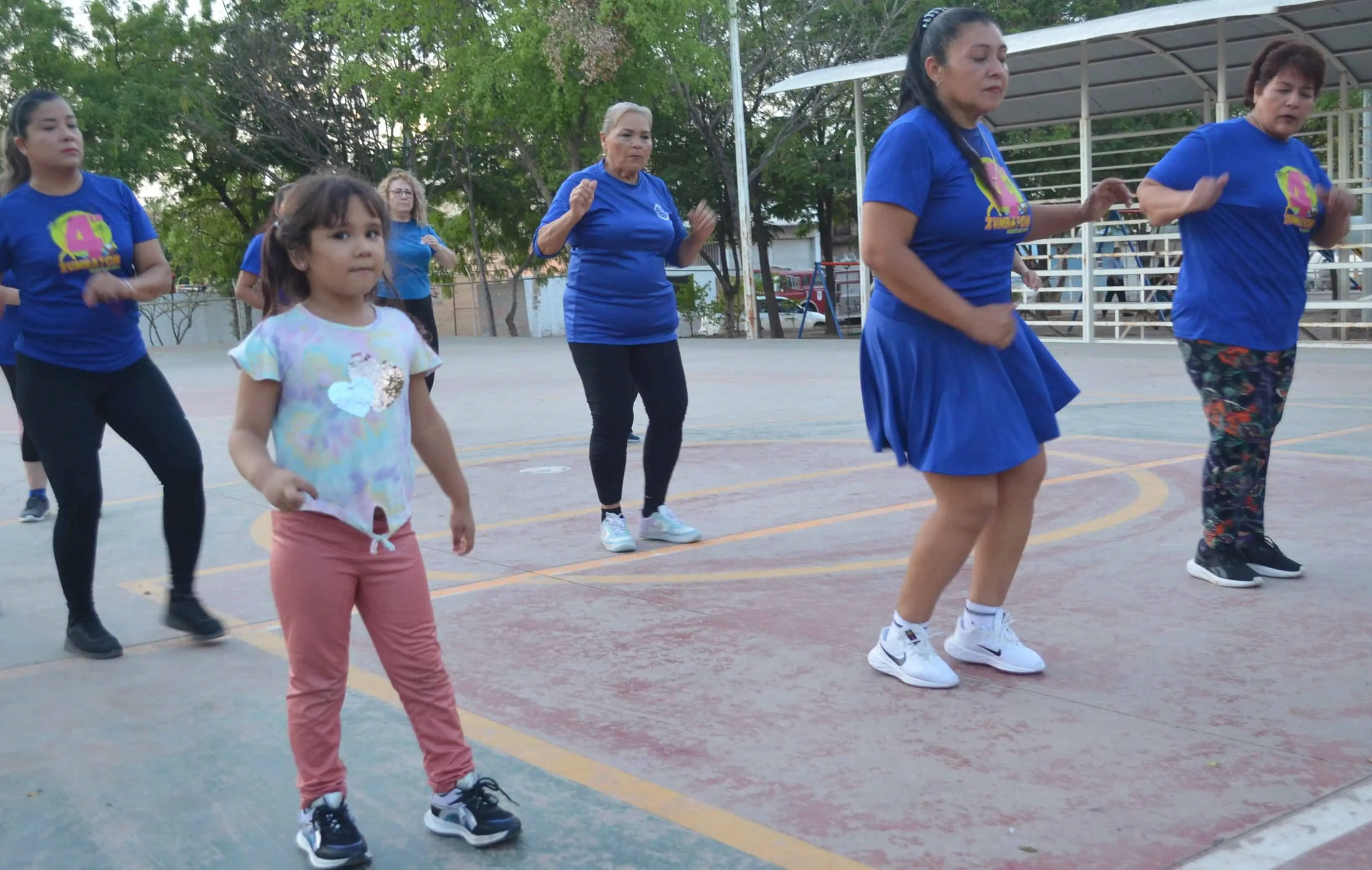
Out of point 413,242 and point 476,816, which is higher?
point 413,242

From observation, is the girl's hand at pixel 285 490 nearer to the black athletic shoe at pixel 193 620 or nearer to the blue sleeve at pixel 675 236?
the black athletic shoe at pixel 193 620

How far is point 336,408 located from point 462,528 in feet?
1.40

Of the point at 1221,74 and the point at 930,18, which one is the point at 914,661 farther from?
the point at 1221,74

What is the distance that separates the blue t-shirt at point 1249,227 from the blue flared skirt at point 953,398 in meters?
1.24

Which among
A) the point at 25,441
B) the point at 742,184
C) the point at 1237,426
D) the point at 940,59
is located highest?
the point at 940,59

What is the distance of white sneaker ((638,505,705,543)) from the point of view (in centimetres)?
601

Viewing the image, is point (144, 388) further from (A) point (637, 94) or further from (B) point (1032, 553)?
(A) point (637, 94)

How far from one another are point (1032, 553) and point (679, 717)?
2335mm

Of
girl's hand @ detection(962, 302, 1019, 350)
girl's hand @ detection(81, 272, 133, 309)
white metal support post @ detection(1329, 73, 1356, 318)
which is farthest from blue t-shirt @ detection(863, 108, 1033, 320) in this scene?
white metal support post @ detection(1329, 73, 1356, 318)

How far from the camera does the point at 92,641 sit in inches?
178

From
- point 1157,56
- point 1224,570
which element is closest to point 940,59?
point 1224,570

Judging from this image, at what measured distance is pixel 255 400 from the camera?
9.27 ft

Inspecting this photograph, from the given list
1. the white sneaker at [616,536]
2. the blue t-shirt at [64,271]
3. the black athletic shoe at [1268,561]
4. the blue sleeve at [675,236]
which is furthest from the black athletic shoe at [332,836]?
the blue sleeve at [675,236]

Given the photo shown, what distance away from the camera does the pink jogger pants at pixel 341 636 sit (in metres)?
2.87
